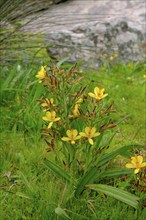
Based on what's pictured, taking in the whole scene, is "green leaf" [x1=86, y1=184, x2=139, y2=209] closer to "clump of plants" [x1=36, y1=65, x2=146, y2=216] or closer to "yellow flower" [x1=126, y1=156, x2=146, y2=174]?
"clump of plants" [x1=36, y1=65, x2=146, y2=216]

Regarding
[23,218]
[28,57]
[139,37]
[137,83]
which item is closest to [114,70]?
[137,83]

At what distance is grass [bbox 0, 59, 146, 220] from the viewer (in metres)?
1.95

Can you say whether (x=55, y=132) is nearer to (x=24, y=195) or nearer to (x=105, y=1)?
(x=24, y=195)

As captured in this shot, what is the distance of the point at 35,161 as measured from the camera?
8.34 ft

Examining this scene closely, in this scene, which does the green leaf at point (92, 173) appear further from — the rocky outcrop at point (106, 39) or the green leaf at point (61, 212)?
the rocky outcrop at point (106, 39)

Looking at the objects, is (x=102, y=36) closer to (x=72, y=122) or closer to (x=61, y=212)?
(x=72, y=122)

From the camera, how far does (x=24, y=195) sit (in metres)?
1.99

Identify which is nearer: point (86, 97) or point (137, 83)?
point (86, 97)

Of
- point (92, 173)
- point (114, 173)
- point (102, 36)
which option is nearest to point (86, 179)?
point (92, 173)

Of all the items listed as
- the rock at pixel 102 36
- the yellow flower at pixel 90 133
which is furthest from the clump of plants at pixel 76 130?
the rock at pixel 102 36

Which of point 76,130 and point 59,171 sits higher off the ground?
point 76,130

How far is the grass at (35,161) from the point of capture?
1.95 metres

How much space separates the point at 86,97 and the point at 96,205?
504 millimetres

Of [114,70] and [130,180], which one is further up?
[130,180]
